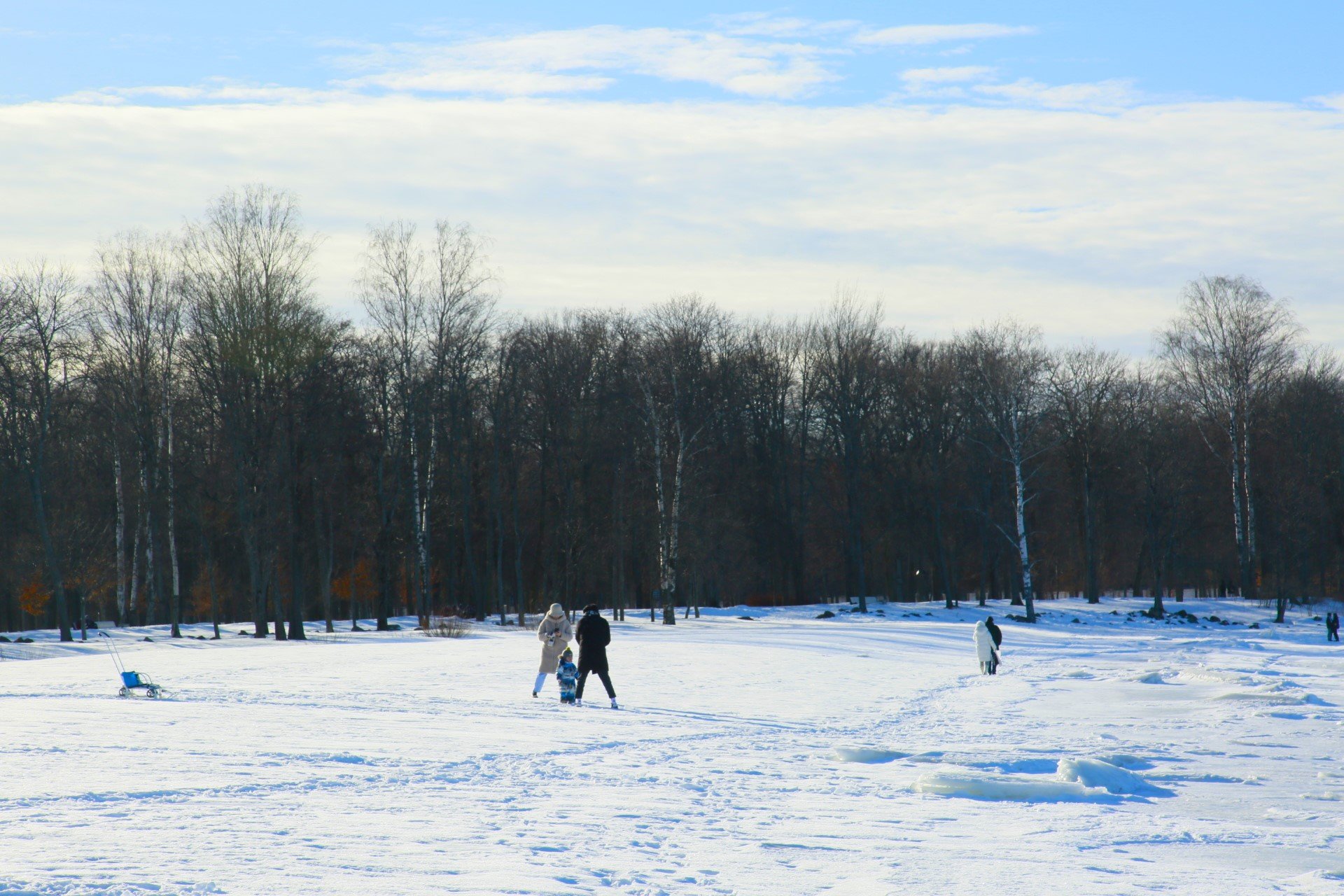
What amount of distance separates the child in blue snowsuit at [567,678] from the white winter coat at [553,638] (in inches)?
16.9

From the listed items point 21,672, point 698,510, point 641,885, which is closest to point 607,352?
point 698,510

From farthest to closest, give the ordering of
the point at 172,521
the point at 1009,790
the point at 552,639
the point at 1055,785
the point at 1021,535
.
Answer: the point at 1021,535, the point at 172,521, the point at 552,639, the point at 1055,785, the point at 1009,790

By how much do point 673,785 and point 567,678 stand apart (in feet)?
22.6

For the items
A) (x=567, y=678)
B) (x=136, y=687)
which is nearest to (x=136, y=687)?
(x=136, y=687)

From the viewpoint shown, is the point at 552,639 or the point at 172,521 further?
the point at 172,521

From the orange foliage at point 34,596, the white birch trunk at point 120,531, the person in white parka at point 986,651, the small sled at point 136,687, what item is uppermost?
the white birch trunk at point 120,531

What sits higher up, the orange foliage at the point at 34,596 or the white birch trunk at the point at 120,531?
the white birch trunk at the point at 120,531

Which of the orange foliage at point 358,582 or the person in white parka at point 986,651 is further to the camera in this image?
the orange foliage at point 358,582

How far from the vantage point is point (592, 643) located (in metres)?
17.9

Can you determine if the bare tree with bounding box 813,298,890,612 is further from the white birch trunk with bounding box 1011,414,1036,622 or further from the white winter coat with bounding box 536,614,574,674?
the white winter coat with bounding box 536,614,574,674

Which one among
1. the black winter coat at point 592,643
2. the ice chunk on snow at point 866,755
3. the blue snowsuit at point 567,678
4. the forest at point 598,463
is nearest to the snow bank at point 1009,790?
the ice chunk on snow at point 866,755

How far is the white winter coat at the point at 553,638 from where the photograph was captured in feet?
59.4

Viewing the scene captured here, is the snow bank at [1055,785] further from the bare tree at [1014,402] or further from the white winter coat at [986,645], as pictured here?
the bare tree at [1014,402]

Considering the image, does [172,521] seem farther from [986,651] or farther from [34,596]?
[986,651]
